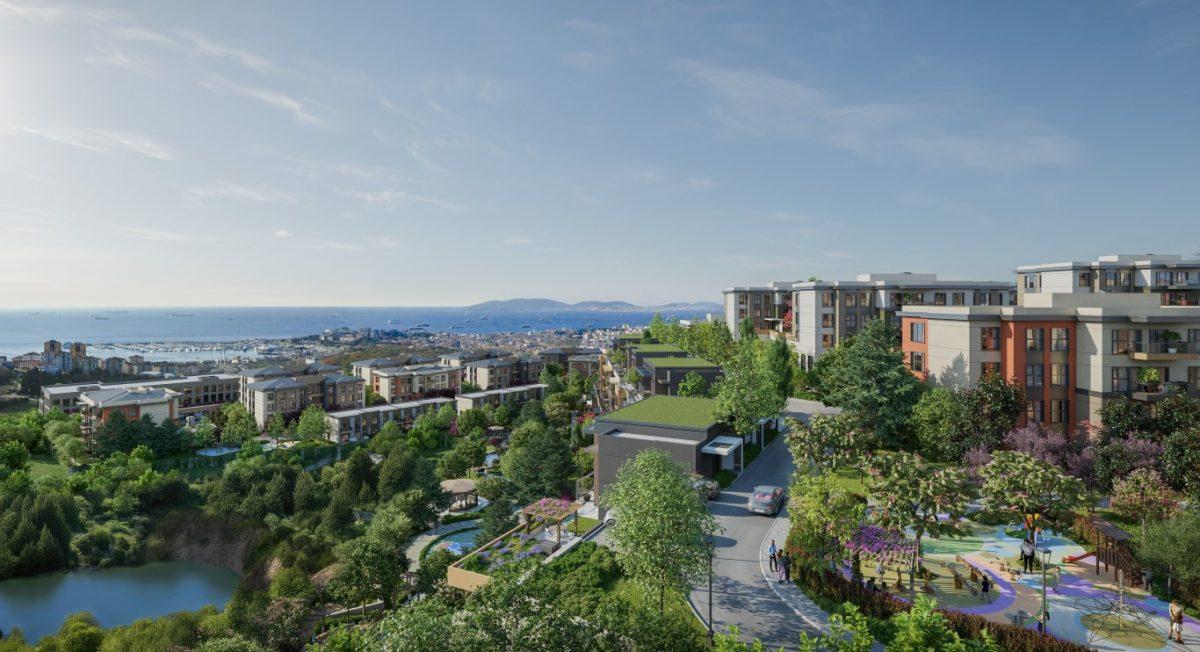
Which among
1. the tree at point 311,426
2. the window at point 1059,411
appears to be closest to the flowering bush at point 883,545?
the window at point 1059,411

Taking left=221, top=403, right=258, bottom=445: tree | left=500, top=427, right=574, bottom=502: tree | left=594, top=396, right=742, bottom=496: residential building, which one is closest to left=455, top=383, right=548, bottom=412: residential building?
left=221, top=403, right=258, bottom=445: tree

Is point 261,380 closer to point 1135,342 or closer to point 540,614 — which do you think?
point 540,614

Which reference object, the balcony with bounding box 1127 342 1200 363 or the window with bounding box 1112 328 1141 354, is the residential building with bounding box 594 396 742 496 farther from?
the balcony with bounding box 1127 342 1200 363

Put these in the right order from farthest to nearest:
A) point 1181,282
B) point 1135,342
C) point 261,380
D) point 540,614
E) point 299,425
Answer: point 261,380 → point 299,425 → point 1181,282 → point 1135,342 → point 540,614

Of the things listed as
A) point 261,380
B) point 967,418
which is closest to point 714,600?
point 967,418

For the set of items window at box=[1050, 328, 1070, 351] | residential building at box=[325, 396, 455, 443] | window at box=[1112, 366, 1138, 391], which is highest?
window at box=[1050, 328, 1070, 351]

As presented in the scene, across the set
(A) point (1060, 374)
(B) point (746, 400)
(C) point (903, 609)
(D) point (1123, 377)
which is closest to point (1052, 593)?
(C) point (903, 609)

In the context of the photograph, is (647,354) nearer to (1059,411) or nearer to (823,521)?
(1059,411)
